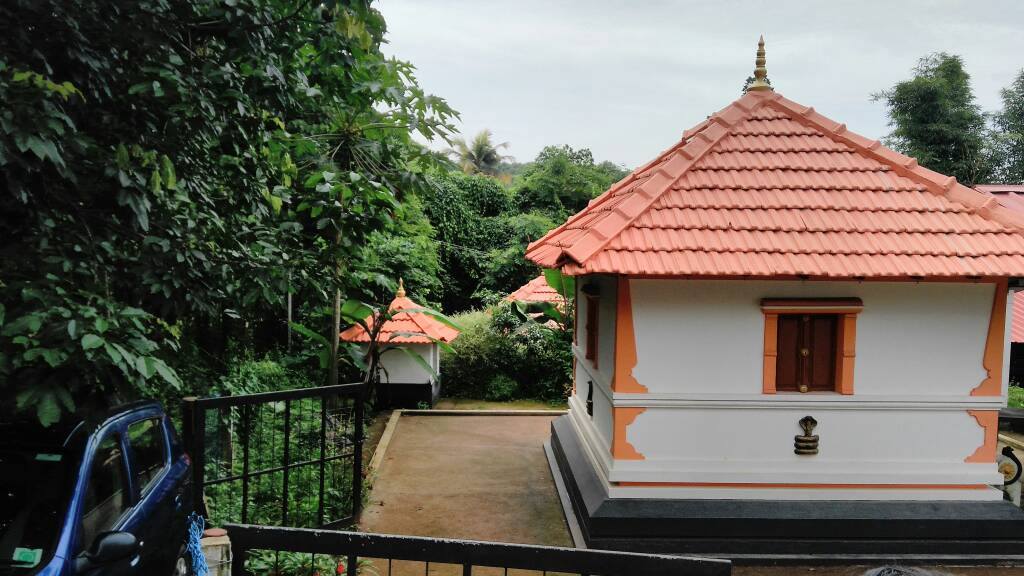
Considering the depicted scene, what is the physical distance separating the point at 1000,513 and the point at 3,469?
7928 mm

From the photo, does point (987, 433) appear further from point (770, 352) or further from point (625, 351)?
point (625, 351)

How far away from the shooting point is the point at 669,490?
6586 millimetres

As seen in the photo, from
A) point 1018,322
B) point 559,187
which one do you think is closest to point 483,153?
point 559,187

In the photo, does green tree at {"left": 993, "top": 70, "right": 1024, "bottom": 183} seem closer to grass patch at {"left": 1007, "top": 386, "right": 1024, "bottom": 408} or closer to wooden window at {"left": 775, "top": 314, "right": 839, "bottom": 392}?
grass patch at {"left": 1007, "top": 386, "right": 1024, "bottom": 408}

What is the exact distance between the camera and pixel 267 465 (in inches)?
328

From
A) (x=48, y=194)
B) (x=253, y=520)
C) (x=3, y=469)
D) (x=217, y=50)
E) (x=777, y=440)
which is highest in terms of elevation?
(x=217, y=50)

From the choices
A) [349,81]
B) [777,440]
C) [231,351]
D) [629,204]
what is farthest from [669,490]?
[231,351]

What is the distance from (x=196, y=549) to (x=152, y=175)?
2.58 metres

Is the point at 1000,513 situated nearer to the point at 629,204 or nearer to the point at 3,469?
the point at 629,204

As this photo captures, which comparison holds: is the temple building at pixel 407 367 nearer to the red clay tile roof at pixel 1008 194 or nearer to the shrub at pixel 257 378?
the shrub at pixel 257 378

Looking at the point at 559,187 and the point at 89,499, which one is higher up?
the point at 559,187

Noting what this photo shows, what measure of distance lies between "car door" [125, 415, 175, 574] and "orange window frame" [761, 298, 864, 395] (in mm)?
5150

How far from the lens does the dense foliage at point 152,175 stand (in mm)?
3561

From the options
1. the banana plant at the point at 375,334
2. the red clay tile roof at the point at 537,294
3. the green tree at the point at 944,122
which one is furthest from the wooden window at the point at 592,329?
the green tree at the point at 944,122
